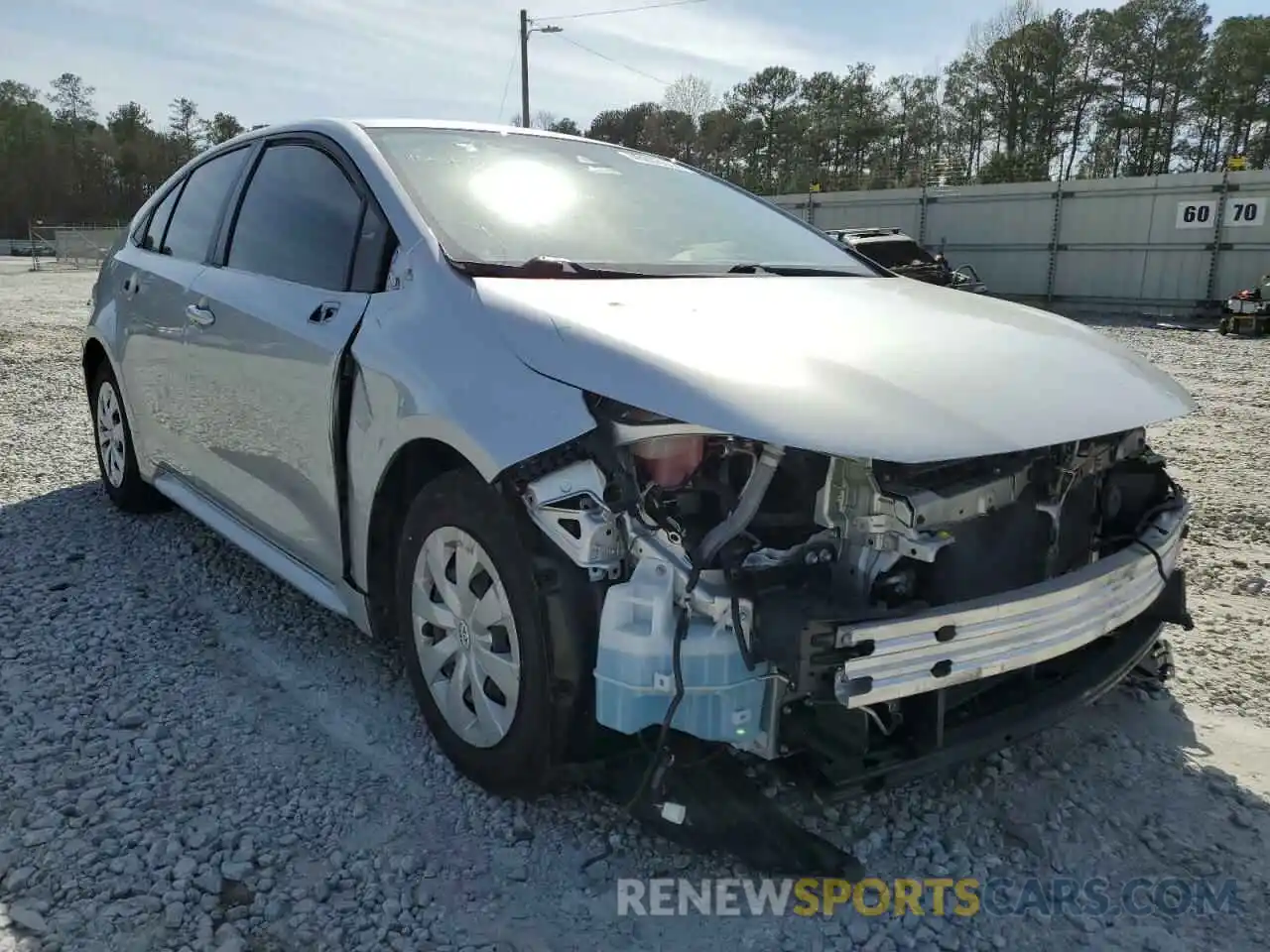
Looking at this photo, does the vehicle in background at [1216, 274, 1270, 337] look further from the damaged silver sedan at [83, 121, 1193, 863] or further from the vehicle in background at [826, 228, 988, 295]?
the damaged silver sedan at [83, 121, 1193, 863]

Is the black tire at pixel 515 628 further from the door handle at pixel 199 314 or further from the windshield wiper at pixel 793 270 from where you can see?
the door handle at pixel 199 314

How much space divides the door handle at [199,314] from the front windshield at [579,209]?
0.96 meters

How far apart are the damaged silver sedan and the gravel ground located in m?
0.24

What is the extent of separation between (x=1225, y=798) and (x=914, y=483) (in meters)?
1.31

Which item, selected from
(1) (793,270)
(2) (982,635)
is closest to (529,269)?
(1) (793,270)

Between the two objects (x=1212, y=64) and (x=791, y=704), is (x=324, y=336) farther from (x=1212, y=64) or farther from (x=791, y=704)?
(x=1212, y=64)

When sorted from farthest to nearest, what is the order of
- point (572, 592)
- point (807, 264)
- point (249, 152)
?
point (249, 152) → point (807, 264) → point (572, 592)

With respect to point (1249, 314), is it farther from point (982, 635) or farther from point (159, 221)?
point (982, 635)

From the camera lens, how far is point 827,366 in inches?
85.0

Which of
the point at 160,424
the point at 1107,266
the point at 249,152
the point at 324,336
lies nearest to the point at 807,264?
the point at 324,336

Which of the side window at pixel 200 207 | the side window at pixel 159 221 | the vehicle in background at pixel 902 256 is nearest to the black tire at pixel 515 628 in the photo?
the side window at pixel 200 207

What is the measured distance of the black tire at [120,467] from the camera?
484cm

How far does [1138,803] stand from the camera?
262cm

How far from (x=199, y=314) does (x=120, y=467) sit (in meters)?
1.68
